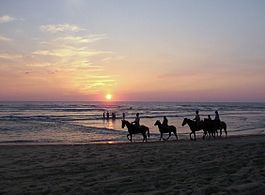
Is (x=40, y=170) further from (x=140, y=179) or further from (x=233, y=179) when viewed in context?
(x=233, y=179)

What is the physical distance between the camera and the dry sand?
22.5ft

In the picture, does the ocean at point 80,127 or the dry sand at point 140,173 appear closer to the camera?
the dry sand at point 140,173

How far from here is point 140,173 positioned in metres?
8.41

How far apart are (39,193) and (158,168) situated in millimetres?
3413

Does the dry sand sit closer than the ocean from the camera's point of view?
Yes

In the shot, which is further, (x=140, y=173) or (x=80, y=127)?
(x=80, y=127)

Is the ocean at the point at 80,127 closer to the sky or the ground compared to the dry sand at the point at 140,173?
closer to the ground

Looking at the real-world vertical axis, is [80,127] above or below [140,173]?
below

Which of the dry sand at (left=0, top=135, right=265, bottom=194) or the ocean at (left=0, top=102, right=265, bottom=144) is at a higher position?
the dry sand at (left=0, top=135, right=265, bottom=194)

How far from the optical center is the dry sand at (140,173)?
6859 mm

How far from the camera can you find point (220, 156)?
10516 millimetres

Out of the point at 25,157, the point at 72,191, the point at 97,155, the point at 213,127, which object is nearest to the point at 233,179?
the point at 72,191

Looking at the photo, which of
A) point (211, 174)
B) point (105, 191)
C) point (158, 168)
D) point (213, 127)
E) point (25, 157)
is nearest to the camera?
point (105, 191)

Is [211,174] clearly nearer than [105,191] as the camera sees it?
No
